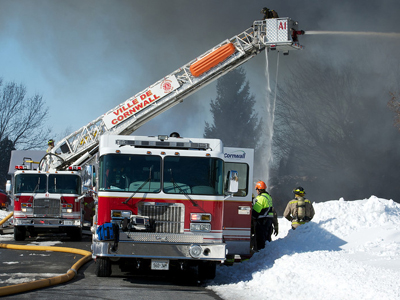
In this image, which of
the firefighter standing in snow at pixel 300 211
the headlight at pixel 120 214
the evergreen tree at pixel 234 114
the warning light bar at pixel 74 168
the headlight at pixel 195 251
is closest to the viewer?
the headlight at pixel 195 251

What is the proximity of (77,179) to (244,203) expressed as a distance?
7138 millimetres

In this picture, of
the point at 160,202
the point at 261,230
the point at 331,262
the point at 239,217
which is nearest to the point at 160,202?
the point at 160,202

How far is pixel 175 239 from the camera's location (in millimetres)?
8562

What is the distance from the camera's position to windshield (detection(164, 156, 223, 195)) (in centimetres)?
884

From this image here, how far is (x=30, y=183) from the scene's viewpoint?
1592cm

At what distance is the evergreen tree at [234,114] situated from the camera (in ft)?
212

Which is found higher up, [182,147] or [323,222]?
[182,147]

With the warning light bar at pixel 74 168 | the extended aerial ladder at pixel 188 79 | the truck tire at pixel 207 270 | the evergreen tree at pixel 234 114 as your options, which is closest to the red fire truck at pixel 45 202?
the warning light bar at pixel 74 168

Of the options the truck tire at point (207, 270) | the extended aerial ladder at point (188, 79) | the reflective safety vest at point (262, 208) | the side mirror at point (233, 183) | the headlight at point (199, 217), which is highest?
the extended aerial ladder at point (188, 79)

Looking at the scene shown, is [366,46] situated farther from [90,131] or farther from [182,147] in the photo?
[182,147]

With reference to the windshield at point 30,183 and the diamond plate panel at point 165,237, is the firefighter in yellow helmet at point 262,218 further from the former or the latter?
the windshield at point 30,183

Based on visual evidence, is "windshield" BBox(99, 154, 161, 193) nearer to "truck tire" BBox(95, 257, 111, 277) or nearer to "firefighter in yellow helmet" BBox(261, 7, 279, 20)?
"truck tire" BBox(95, 257, 111, 277)

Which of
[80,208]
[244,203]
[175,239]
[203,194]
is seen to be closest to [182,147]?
[203,194]

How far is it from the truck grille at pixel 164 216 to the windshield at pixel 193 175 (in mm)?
Result: 311
